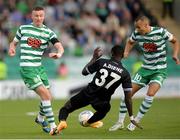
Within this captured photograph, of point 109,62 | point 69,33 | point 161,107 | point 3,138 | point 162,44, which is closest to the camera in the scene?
point 3,138

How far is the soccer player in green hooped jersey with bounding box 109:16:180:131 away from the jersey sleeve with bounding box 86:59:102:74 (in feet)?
4.98

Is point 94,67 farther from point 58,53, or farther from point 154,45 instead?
point 154,45

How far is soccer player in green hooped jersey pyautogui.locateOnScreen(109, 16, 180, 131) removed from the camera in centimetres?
1656

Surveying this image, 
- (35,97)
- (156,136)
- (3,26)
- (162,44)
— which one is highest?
(162,44)

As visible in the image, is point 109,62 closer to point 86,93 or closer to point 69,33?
point 86,93

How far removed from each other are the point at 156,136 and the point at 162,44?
275 cm

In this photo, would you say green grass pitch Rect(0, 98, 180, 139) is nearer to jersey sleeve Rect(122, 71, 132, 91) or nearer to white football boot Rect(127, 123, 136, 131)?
white football boot Rect(127, 123, 136, 131)

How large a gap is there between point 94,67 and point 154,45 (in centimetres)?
191

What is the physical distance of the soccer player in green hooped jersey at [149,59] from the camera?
1656 cm

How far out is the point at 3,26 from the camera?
30.9m

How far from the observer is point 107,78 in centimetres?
1548

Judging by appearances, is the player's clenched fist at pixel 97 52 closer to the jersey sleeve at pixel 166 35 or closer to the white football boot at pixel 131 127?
the white football boot at pixel 131 127

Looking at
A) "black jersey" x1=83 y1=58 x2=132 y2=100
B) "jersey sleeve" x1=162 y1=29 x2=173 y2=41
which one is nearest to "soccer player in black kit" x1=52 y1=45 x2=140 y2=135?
Answer: "black jersey" x1=83 y1=58 x2=132 y2=100

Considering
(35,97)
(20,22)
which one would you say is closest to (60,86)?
(35,97)
